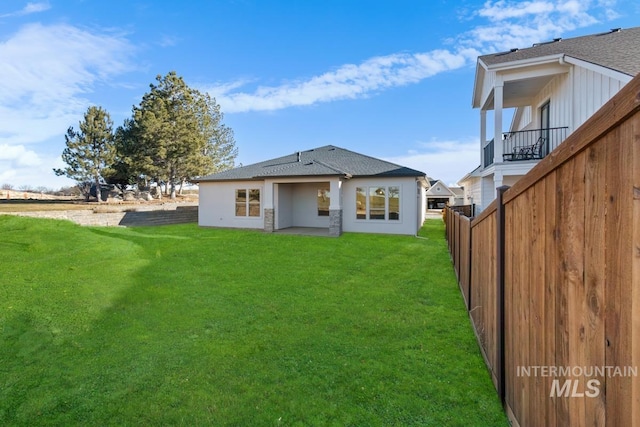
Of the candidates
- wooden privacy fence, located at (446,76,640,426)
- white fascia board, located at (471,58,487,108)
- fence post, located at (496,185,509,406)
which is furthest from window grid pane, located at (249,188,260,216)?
wooden privacy fence, located at (446,76,640,426)

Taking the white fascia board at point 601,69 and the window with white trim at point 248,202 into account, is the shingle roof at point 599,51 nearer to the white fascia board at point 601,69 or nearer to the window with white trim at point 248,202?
the white fascia board at point 601,69

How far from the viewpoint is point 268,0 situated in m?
12.0

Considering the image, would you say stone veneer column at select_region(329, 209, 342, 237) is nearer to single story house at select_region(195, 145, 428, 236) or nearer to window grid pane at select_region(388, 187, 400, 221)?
single story house at select_region(195, 145, 428, 236)

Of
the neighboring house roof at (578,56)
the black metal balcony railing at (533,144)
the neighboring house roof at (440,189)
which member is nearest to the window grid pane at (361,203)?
the black metal balcony railing at (533,144)

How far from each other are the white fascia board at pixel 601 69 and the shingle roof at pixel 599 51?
68 mm

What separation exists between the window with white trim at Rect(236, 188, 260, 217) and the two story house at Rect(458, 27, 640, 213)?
409 inches

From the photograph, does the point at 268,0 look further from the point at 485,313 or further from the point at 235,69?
the point at 485,313

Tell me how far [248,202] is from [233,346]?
511 inches

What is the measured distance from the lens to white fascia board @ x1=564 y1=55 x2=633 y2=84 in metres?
6.93

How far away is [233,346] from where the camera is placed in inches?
159

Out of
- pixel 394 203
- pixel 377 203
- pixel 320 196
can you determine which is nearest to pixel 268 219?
pixel 320 196

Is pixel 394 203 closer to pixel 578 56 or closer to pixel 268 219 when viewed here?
pixel 268 219

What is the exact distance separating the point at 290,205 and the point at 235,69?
25.3 ft

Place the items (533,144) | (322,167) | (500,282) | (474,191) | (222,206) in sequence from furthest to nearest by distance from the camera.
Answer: (474,191)
(222,206)
(322,167)
(533,144)
(500,282)
